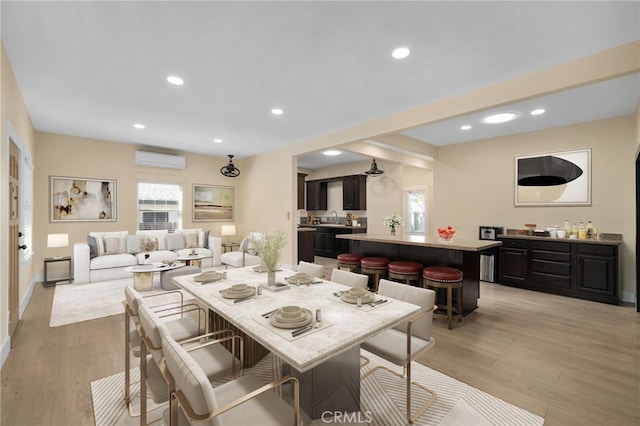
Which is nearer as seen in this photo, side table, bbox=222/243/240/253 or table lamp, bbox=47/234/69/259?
table lamp, bbox=47/234/69/259

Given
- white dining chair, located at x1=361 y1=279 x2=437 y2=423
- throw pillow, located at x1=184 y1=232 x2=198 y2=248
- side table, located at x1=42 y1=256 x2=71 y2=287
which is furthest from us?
throw pillow, located at x1=184 y1=232 x2=198 y2=248

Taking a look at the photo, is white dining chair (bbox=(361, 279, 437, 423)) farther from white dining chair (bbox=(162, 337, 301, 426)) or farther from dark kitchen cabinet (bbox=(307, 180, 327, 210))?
dark kitchen cabinet (bbox=(307, 180, 327, 210))

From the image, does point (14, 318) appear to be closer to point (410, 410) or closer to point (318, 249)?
point (410, 410)

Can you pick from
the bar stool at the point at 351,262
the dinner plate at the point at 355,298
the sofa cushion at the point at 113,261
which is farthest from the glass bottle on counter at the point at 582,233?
the sofa cushion at the point at 113,261

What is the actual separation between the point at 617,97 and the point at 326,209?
688cm

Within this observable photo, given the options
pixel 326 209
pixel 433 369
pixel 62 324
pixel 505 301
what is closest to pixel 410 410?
pixel 433 369

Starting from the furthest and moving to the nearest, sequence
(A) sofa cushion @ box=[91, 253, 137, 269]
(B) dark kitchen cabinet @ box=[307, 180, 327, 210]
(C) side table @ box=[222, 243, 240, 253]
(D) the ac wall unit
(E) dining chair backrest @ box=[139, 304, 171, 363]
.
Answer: (B) dark kitchen cabinet @ box=[307, 180, 327, 210] → (C) side table @ box=[222, 243, 240, 253] → (D) the ac wall unit → (A) sofa cushion @ box=[91, 253, 137, 269] → (E) dining chair backrest @ box=[139, 304, 171, 363]

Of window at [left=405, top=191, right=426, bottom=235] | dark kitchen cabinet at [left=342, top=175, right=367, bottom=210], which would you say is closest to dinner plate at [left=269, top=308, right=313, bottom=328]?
dark kitchen cabinet at [left=342, top=175, right=367, bottom=210]

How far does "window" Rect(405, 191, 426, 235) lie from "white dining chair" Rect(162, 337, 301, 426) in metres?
7.42

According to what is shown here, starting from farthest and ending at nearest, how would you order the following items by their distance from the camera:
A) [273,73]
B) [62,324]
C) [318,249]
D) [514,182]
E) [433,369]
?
[318,249] < [514,182] < [62,324] < [273,73] < [433,369]

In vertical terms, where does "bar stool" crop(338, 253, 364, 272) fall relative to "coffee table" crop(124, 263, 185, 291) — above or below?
above

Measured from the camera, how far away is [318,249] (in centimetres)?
883

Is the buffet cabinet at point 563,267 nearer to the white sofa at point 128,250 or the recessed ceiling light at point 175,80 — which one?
the recessed ceiling light at point 175,80

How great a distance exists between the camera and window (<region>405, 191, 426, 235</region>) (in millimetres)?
8258
